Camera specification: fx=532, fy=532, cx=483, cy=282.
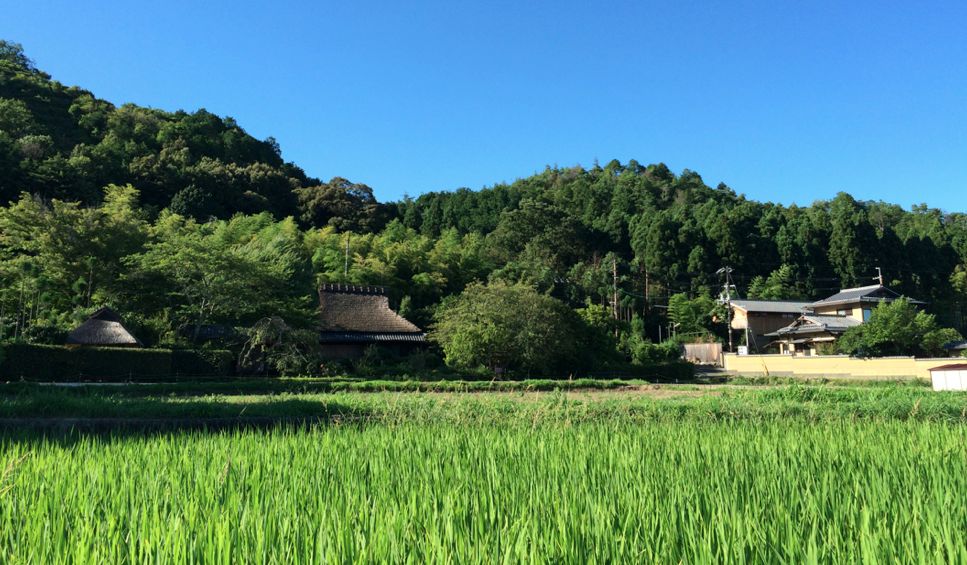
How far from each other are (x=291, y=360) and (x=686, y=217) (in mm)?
35909

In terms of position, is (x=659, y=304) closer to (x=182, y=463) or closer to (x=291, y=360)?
(x=291, y=360)

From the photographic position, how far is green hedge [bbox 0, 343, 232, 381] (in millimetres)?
14770

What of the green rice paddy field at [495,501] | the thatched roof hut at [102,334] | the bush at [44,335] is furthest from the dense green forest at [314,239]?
the green rice paddy field at [495,501]

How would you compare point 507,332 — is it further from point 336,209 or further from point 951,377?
point 336,209

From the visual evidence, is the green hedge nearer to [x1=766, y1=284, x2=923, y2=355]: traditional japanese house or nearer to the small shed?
the small shed

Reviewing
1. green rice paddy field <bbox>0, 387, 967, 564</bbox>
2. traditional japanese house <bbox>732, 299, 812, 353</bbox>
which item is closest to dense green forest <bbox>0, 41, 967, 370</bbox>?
traditional japanese house <bbox>732, 299, 812, 353</bbox>

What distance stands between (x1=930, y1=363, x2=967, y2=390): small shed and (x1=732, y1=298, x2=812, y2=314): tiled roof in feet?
78.1

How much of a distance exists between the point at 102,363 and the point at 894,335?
104ft

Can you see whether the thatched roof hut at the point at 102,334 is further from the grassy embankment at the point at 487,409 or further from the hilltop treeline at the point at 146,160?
the hilltop treeline at the point at 146,160

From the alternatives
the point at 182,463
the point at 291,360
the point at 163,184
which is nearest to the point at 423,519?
the point at 182,463

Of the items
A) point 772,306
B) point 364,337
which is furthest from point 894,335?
point 364,337

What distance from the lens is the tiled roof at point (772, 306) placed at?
36541 mm

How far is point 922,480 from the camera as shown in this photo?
2998mm

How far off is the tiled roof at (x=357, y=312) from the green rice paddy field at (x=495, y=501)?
65.3ft
